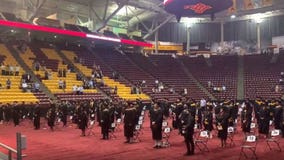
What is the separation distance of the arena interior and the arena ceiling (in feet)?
0.42

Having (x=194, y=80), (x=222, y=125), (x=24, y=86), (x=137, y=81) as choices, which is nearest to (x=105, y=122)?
(x=222, y=125)

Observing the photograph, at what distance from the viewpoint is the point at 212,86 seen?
129 ft

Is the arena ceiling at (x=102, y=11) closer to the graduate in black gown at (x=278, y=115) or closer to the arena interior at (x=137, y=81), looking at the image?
the arena interior at (x=137, y=81)

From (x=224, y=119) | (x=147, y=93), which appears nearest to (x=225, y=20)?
(x=147, y=93)

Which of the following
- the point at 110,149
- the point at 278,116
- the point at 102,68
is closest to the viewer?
the point at 110,149

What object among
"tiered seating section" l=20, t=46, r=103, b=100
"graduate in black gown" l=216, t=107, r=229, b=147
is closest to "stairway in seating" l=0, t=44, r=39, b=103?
"tiered seating section" l=20, t=46, r=103, b=100

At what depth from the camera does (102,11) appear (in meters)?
40.8

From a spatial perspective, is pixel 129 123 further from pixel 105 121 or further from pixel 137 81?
pixel 137 81

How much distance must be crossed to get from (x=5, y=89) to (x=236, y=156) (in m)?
19.7

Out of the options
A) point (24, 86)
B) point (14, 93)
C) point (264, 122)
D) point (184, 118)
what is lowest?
point (264, 122)

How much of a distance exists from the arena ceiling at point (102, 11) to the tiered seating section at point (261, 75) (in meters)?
5.45

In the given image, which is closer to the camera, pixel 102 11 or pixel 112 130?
pixel 112 130

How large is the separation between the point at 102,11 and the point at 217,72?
14441mm

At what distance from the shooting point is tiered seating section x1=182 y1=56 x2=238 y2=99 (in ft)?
126
